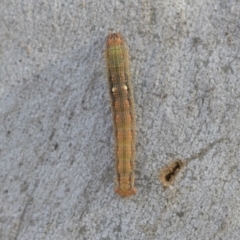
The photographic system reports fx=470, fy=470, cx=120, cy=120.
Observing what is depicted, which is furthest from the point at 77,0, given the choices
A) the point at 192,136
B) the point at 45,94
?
the point at 192,136

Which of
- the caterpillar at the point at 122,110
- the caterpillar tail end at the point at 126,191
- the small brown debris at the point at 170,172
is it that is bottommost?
the caterpillar tail end at the point at 126,191

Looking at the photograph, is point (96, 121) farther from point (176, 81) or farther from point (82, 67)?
point (176, 81)

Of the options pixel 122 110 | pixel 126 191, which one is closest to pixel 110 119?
pixel 122 110

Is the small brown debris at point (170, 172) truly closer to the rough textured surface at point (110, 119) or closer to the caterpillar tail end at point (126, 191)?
the rough textured surface at point (110, 119)

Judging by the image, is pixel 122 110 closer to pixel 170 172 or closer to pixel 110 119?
pixel 110 119

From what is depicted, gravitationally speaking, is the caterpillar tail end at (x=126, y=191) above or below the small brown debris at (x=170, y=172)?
below

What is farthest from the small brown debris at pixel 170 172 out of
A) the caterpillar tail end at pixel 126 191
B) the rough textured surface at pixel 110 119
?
the caterpillar tail end at pixel 126 191
